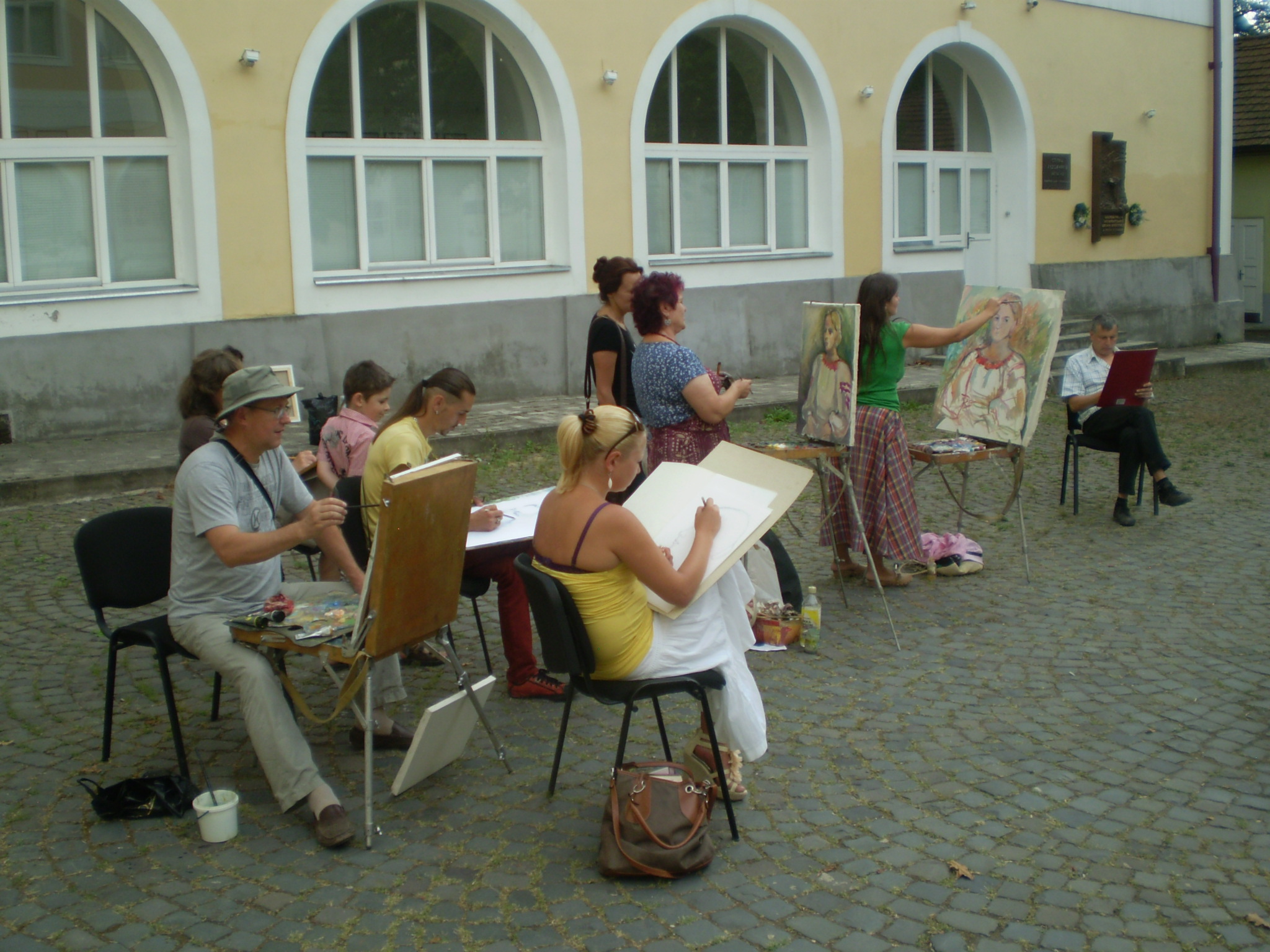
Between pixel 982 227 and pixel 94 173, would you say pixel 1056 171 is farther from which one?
pixel 94 173

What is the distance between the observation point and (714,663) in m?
4.05

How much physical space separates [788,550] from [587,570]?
3.89m

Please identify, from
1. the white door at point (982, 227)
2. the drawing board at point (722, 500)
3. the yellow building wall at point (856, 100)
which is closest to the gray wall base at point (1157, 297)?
the yellow building wall at point (856, 100)

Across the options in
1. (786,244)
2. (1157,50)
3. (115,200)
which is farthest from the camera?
(1157,50)

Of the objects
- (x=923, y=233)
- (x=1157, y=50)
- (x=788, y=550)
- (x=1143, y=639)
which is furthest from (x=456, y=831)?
(x=1157, y=50)

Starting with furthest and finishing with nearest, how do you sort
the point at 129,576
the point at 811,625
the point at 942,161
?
the point at 942,161 < the point at 811,625 < the point at 129,576

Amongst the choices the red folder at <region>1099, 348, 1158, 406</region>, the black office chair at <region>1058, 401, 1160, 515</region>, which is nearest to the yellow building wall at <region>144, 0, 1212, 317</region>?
the black office chair at <region>1058, 401, 1160, 515</region>

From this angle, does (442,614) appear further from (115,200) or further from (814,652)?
(115,200)

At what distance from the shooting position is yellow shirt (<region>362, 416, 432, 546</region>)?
4.97 metres

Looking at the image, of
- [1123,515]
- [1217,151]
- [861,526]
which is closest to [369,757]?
[861,526]

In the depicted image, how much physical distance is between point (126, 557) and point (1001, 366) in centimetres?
474

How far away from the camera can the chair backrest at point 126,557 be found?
14.9ft

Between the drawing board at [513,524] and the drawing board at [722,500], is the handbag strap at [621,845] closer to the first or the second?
the drawing board at [722,500]

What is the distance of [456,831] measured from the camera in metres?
4.05
